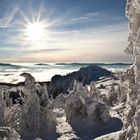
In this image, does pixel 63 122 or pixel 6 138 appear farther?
pixel 63 122

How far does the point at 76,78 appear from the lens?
5408 inches

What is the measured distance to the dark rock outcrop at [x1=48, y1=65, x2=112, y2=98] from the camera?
116 m

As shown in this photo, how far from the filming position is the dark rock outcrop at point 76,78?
11606 centimetres

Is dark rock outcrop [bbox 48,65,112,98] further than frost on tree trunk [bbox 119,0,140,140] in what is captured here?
Yes

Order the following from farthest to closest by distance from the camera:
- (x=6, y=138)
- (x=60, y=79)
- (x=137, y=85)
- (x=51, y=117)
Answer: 1. (x=60, y=79)
2. (x=51, y=117)
3. (x=6, y=138)
4. (x=137, y=85)

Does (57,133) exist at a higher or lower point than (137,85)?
lower

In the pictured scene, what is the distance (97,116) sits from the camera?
4372 cm

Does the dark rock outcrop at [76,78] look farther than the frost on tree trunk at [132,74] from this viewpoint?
Yes

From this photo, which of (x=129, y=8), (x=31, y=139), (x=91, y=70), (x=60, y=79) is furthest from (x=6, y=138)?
(x=91, y=70)

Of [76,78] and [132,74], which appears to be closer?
[132,74]

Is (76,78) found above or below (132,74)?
below

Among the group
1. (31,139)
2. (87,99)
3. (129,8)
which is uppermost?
(129,8)

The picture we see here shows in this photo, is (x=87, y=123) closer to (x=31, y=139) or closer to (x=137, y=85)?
(x=31, y=139)

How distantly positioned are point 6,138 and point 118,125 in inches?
1079
